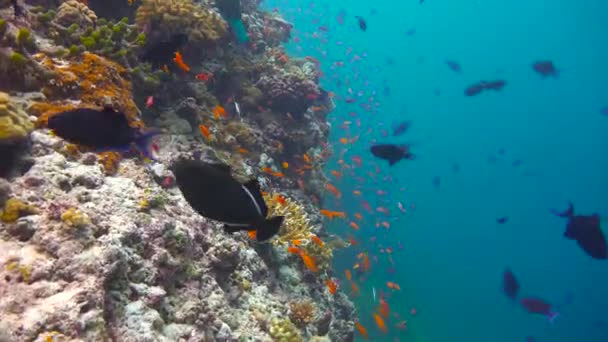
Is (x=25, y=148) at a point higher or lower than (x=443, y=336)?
higher

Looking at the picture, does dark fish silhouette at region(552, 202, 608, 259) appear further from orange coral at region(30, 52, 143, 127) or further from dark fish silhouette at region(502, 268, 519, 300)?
orange coral at region(30, 52, 143, 127)

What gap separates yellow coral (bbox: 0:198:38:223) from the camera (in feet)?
9.32

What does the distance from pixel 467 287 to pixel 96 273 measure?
70.6m

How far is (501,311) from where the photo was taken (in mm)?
61969

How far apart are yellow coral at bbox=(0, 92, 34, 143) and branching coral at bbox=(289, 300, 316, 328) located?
159 inches

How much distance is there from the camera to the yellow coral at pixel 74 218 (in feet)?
9.73

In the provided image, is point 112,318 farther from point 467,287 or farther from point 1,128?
point 467,287

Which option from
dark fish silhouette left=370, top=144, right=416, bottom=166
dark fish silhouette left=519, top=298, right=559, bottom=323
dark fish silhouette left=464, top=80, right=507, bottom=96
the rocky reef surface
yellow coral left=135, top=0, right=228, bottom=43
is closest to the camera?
the rocky reef surface

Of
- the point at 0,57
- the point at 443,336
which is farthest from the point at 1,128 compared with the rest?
the point at 443,336

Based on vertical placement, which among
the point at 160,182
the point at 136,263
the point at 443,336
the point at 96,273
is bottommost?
the point at 443,336

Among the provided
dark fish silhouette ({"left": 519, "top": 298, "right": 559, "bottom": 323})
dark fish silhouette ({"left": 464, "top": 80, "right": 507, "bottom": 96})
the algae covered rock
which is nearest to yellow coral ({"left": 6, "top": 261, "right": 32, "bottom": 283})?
the algae covered rock

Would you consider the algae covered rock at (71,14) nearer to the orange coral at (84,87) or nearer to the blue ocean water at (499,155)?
the orange coral at (84,87)

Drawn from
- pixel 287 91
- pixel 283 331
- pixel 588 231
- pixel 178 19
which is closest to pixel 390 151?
pixel 283 331

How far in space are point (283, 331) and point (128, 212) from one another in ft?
8.33
